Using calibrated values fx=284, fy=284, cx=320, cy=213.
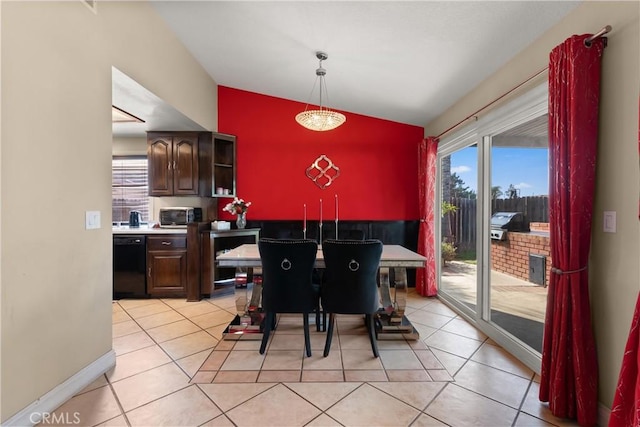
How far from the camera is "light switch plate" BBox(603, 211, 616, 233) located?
152 cm

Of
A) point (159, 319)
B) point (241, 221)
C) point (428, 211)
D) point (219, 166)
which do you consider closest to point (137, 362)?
point (159, 319)

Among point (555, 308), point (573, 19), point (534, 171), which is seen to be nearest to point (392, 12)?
point (573, 19)

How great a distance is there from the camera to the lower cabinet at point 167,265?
368 centimetres

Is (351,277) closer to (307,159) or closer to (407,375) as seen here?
(407,375)

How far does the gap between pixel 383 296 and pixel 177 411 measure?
1895mm

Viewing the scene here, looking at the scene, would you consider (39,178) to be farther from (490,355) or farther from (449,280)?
(449,280)

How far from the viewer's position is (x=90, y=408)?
5.64 ft

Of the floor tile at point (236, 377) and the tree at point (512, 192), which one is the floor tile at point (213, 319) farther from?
the tree at point (512, 192)

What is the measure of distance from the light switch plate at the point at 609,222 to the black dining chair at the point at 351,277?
4.21 feet

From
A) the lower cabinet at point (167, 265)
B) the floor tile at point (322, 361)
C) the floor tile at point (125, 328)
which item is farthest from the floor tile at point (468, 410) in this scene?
the lower cabinet at point (167, 265)

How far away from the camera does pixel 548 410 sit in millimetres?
1694

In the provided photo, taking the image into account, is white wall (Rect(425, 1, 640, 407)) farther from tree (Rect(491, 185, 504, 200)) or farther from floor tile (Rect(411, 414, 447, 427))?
tree (Rect(491, 185, 504, 200))

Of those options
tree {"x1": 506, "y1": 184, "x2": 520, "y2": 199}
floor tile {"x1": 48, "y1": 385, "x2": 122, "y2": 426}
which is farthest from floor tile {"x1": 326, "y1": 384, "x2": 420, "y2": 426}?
tree {"x1": 506, "y1": 184, "x2": 520, "y2": 199}

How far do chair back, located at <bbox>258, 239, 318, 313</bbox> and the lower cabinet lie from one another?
195 centimetres
